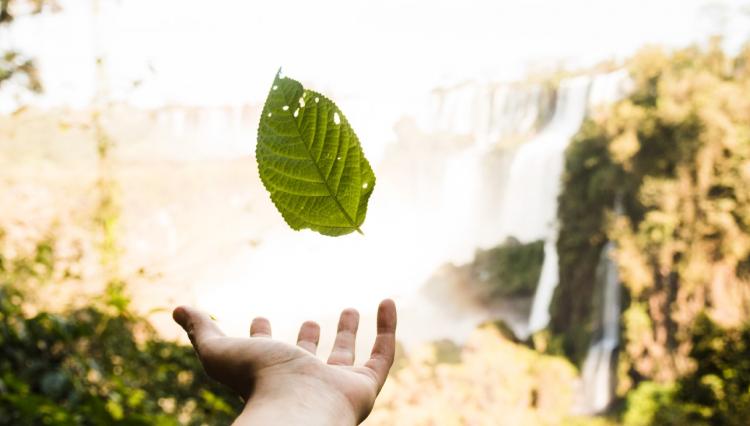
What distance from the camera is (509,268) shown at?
6797mm

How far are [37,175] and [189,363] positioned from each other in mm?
3786

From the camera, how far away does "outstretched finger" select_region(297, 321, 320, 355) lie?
1.32 ft

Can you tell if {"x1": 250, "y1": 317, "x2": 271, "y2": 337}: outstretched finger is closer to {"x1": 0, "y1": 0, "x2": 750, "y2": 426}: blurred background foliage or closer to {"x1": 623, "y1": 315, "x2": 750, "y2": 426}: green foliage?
{"x1": 623, "y1": 315, "x2": 750, "y2": 426}: green foliage

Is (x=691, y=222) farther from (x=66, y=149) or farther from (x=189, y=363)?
(x=66, y=149)

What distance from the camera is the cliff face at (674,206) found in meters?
5.23

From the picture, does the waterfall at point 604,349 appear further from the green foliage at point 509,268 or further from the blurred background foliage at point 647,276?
the green foliage at point 509,268

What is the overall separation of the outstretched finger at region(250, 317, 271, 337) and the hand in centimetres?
4

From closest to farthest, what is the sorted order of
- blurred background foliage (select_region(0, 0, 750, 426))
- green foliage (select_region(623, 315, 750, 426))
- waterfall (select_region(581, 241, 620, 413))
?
green foliage (select_region(623, 315, 750, 426))
blurred background foliage (select_region(0, 0, 750, 426))
waterfall (select_region(581, 241, 620, 413))

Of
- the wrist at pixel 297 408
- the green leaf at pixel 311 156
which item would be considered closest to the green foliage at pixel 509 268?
the wrist at pixel 297 408

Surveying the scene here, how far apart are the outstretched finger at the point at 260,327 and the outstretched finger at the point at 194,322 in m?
0.04

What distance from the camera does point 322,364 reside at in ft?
1.10

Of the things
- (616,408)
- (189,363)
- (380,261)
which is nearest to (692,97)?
(616,408)

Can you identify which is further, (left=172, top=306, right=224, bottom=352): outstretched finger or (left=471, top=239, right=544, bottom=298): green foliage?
(left=471, top=239, right=544, bottom=298): green foliage

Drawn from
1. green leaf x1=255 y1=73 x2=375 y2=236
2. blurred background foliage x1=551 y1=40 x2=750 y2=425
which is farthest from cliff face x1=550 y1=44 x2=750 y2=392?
green leaf x1=255 y1=73 x2=375 y2=236
